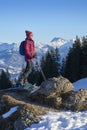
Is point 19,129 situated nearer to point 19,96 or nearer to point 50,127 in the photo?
point 50,127

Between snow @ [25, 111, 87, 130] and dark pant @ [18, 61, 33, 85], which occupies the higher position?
dark pant @ [18, 61, 33, 85]

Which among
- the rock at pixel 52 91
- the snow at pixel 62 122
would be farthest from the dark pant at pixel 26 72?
the snow at pixel 62 122

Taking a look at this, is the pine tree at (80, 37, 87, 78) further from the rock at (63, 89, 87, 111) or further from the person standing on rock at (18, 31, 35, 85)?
the rock at (63, 89, 87, 111)

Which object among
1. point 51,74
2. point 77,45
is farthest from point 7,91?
point 51,74

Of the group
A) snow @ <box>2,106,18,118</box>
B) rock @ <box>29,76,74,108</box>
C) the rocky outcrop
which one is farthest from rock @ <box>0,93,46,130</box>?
rock @ <box>29,76,74,108</box>

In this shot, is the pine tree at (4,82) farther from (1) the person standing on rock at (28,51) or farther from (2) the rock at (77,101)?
(2) the rock at (77,101)

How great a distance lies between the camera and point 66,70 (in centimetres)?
8512

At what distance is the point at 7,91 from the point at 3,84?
79.2 m

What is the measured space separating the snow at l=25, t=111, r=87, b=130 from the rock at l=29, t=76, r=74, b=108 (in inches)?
80.6

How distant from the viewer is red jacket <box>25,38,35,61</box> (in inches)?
853

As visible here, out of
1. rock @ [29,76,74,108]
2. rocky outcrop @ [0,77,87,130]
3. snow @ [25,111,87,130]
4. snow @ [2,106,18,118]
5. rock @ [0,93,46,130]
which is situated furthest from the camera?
rock @ [29,76,74,108]

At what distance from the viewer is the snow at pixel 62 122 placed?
1481 centimetres

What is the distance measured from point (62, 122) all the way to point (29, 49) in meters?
7.47

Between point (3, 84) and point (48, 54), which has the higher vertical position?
point (48, 54)
